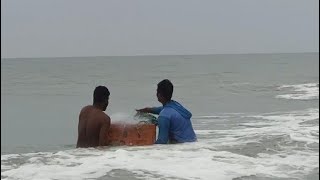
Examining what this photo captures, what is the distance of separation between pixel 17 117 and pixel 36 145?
21.2 ft

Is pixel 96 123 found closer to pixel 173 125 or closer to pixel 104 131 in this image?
pixel 104 131

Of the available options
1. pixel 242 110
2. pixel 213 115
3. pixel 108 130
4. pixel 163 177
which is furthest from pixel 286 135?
pixel 242 110

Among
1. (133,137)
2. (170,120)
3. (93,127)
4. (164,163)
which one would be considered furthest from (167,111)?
(164,163)

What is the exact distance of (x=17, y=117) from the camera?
17141 mm

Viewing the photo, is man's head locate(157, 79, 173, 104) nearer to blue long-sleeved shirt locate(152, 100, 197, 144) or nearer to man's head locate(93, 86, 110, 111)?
blue long-sleeved shirt locate(152, 100, 197, 144)

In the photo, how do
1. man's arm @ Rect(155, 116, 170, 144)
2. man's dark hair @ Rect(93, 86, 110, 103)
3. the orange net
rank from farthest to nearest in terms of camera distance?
1. the orange net
2. man's arm @ Rect(155, 116, 170, 144)
3. man's dark hair @ Rect(93, 86, 110, 103)

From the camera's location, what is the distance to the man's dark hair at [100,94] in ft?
26.2

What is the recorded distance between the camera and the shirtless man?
802 cm

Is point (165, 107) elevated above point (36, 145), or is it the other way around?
point (165, 107)

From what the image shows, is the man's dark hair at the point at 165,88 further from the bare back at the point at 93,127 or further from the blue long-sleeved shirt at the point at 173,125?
the bare back at the point at 93,127

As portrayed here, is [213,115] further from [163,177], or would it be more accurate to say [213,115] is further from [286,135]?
[163,177]

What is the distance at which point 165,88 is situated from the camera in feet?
26.9

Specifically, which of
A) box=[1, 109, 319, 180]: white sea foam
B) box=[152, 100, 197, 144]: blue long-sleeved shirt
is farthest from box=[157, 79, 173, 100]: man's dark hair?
Result: box=[1, 109, 319, 180]: white sea foam

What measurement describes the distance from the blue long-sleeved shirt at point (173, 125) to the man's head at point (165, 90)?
11cm
